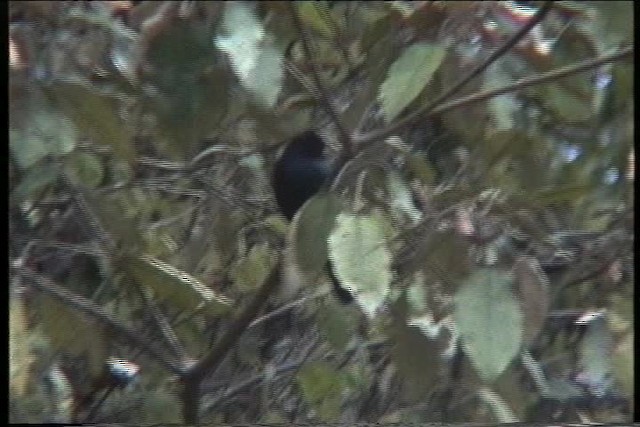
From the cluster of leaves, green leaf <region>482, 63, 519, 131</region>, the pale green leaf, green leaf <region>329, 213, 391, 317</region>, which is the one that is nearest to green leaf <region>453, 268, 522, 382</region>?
the cluster of leaves

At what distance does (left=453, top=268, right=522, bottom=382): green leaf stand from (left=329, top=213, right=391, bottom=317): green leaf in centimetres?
11

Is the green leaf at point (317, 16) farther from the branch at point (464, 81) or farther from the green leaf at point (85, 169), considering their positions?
the green leaf at point (85, 169)

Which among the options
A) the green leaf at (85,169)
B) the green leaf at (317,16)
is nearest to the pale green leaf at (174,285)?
the green leaf at (85,169)

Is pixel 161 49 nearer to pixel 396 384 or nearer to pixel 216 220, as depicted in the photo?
pixel 216 220

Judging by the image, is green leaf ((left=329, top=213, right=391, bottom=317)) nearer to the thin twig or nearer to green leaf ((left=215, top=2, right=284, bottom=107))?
the thin twig

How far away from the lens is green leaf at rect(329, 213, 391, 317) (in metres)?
0.96

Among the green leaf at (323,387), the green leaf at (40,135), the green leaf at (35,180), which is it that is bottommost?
the green leaf at (323,387)

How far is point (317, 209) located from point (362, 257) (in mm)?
85

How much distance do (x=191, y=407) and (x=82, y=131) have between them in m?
0.39

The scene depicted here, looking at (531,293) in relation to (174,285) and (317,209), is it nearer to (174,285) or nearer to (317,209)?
(317,209)

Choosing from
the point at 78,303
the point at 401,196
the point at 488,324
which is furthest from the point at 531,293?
Answer: the point at 78,303

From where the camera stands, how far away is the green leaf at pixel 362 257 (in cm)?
96

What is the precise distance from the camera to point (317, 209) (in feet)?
3.22

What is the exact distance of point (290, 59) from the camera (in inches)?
38.7
